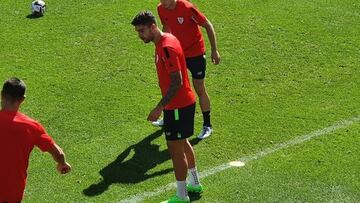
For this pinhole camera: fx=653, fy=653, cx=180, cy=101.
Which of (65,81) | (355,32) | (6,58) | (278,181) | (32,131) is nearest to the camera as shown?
(32,131)

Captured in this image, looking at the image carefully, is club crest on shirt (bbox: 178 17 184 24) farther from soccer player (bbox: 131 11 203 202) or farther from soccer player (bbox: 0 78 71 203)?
soccer player (bbox: 0 78 71 203)

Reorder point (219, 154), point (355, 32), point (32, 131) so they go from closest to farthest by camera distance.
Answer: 1. point (32, 131)
2. point (219, 154)
3. point (355, 32)

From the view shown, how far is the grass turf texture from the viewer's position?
8.06m

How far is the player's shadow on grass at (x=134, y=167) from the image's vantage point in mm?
8070

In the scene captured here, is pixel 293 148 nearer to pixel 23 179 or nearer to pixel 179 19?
pixel 179 19

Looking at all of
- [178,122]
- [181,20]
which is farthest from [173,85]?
[181,20]

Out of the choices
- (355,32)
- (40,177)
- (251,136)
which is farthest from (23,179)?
(355,32)

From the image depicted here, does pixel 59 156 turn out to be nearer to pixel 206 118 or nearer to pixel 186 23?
pixel 186 23

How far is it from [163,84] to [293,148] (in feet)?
8.31

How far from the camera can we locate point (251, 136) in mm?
9133

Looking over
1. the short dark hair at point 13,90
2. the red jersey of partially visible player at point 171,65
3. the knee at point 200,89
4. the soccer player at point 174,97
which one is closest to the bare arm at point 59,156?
the short dark hair at point 13,90

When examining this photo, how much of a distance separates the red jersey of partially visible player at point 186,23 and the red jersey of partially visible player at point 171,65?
171cm

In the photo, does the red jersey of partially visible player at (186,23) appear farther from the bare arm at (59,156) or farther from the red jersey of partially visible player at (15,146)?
the red jersey of partially visible player at (15,146)

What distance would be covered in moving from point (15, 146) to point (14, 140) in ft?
0.18
